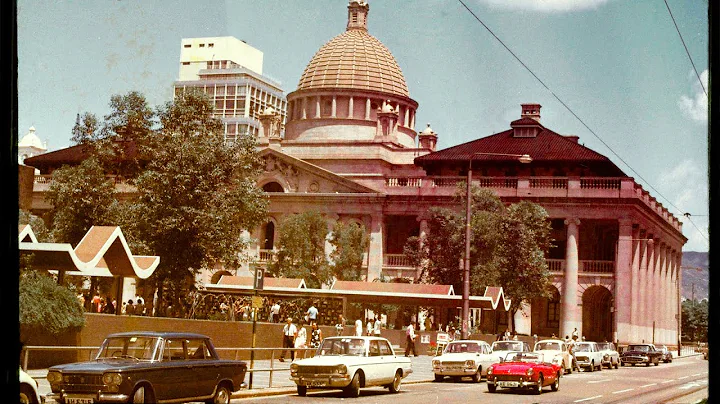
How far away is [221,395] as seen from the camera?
2161 cm

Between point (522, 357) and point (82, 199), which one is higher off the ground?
point (82, 199)

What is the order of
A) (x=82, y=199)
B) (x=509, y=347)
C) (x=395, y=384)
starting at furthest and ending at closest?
1. (x=82, y=199)
2. (x=509, y=347)
3. (x=395, y=384)

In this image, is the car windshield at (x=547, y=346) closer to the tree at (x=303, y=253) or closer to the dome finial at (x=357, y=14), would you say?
the tree at (x=303, y=253)

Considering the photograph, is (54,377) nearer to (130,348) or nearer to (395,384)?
(130,348)

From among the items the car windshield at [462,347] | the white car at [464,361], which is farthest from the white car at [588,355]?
the car windshield at [462,347]

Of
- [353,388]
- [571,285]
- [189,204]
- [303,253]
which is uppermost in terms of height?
[189,204]

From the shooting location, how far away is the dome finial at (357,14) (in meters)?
117

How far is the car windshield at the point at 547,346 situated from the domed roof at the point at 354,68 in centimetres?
6624

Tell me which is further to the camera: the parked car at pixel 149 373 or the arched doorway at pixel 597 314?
the arched doorway at pixel 597 314

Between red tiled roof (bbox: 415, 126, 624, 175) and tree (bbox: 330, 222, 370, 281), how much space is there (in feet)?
46.0

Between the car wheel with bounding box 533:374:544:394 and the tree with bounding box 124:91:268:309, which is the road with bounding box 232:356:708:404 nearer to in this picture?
the car wheel with bounding box 533:374:544:394

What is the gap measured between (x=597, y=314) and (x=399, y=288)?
40.5m

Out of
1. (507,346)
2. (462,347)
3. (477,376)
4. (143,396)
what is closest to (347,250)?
(507,346)
